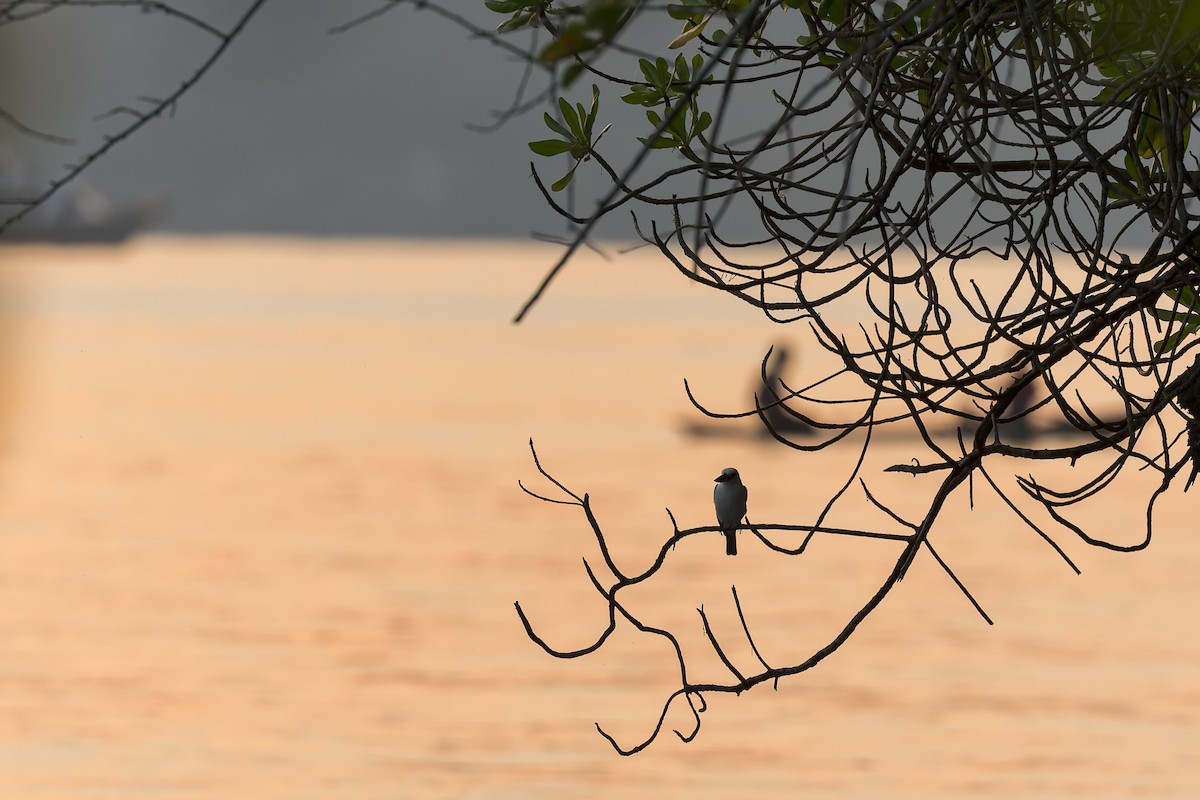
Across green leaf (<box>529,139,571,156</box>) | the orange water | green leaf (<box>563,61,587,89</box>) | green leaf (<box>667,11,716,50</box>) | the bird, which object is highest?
green leaf (<box>563,61,587,89</box>)

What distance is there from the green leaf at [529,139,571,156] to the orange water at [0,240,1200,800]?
547cm

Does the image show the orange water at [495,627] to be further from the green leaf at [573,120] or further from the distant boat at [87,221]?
the distant boat at [87,221]

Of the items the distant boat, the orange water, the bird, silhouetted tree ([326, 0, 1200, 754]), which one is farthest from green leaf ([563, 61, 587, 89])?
the distant boat

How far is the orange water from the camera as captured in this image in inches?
353

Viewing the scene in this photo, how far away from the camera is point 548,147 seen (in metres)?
3.41

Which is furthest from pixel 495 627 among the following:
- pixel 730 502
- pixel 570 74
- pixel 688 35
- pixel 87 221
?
pixel 87 221

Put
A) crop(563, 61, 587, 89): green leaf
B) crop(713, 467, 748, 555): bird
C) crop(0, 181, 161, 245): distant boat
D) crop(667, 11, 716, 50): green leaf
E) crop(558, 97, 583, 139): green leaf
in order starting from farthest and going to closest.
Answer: crop(0, 181, 161, 245): distant boat → crop(713, 467, 748, 555): bird → crop(558, 97, 583, 139): green leaf → crop(667, 11, 716, 50): green leaf → crop(563, 61, 587, 89): green leaf

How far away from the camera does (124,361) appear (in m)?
37.8

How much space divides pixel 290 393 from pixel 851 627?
91.1 ft

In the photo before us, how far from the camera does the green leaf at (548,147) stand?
11.1 feet

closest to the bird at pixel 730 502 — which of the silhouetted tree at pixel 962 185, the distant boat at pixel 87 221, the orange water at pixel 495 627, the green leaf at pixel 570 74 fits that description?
the silhouetted tree at pixel 962 185

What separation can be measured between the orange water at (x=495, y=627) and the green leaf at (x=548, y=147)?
5474mm

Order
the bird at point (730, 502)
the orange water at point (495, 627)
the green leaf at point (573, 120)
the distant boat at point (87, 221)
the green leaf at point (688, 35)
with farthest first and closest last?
1. the distant boat at point (87, 221)
2. the orange water at point (495, 627)
3. the bird at point (730, 502)
4. the green leaf at point (573, 120)
5. the green leaf at point (688, 35)

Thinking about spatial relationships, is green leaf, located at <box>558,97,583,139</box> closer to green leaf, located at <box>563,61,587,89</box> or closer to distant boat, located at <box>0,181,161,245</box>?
green leaf, located at <box>563,61,587,89</box>
